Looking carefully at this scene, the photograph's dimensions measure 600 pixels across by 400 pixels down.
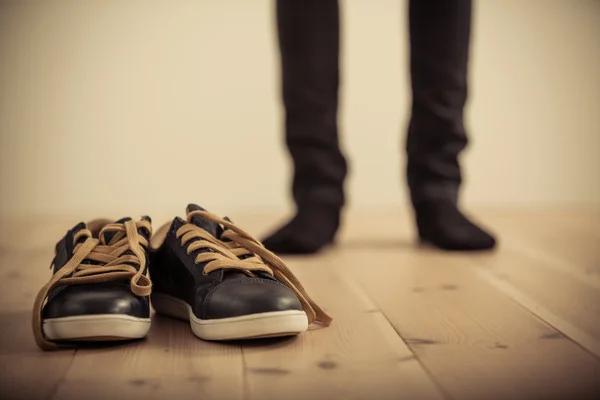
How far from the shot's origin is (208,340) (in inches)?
40.2

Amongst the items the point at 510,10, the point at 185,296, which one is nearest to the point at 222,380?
the point at 185,296

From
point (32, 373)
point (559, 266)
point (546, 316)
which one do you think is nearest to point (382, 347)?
point (546, 316)

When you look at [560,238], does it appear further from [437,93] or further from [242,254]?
[242,254]

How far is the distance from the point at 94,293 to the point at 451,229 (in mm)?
963

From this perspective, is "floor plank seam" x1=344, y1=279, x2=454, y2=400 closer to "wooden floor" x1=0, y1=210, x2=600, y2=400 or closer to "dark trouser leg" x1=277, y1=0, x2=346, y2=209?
"wooden floor" x1=0, y1=210, x2=600, y2=400

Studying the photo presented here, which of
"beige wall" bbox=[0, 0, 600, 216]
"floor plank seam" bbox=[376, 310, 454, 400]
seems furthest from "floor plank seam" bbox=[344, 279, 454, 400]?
"beige wall" bbox=[0, 0, 600, 216]

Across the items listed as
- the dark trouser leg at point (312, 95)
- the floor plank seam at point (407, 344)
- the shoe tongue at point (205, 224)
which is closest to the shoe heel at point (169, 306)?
the shoe tongue at point (205, 224)

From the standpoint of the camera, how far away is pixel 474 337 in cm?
104

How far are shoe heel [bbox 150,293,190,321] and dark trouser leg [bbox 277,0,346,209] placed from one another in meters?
0.66

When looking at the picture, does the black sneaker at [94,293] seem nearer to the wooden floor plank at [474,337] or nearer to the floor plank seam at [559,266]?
the wooden floor plank at [474,337]

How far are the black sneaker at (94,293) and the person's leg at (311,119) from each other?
646mm

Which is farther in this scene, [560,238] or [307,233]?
[560,238]

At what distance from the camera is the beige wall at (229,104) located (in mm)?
2555

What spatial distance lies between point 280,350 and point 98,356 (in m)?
0.22
